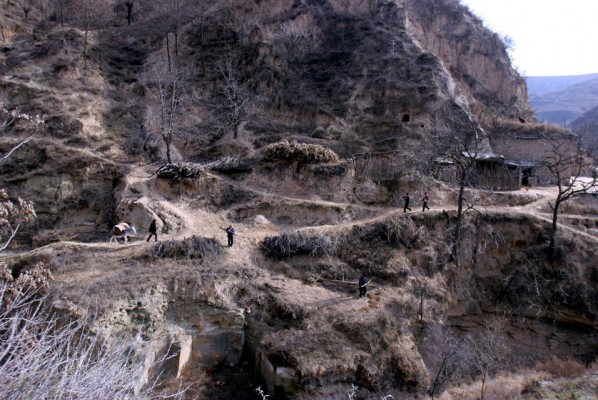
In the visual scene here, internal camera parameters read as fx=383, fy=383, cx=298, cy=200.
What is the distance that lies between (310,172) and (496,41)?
3590 cm

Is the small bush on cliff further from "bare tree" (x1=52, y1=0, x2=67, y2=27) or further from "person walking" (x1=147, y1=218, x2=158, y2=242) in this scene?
"bare tree" (x1=52, y1=0, x2=67, y2=27)

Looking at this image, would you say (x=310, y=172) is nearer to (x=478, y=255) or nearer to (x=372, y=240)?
(x=372, y=240)

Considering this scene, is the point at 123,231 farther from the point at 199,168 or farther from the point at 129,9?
the point at 129,9

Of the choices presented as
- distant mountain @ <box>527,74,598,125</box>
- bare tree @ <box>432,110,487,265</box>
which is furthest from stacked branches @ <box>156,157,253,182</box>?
distant mountain @ <box>527,74,598,125</box>

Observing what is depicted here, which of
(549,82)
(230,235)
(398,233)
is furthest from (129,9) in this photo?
(549,82)

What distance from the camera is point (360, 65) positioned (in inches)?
1369

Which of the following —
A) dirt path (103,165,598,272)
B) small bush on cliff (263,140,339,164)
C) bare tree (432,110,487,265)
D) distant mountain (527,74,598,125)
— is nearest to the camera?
dirt path (103,165,598,272)

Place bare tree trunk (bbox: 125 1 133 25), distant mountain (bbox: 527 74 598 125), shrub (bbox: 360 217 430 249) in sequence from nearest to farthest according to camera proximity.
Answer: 1. shrub (bbox: 360 217 430 249)
2. bare tree trunk (bbox: 125 1 133 25)
3. distant mountain (bbox: 527 74 598 125)

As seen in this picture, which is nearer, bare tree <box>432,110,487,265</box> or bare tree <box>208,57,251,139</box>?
bare tree <box>432,110,487,265</box>

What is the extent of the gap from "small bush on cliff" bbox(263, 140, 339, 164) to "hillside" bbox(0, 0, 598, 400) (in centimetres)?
13

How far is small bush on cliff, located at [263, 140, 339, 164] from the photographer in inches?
901

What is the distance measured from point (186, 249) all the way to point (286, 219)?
6.41 m

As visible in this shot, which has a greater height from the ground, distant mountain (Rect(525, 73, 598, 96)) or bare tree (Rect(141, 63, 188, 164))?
distant mountain (Rect(525, 73, 598, 96))

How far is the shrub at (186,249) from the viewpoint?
16.3 m
